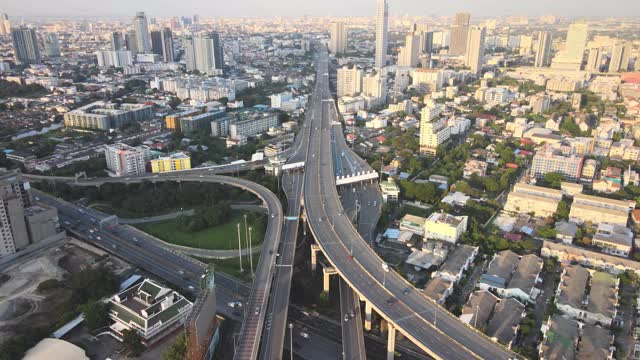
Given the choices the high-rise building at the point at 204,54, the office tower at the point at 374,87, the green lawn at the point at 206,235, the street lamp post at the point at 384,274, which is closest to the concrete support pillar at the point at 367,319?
the street lamp post at the point at 384,274

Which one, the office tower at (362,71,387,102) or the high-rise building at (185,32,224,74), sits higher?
the high-rise building at (185,32,224,74)

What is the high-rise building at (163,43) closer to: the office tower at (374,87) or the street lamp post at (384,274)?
the office tower at (374,87)

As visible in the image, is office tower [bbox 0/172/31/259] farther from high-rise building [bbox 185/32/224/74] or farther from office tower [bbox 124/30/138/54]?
office tower [bbox 124/30/138/54]

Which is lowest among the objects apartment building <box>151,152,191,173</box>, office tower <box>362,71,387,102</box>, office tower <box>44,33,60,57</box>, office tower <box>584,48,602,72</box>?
apartment building <box>151,152,191,173</box>

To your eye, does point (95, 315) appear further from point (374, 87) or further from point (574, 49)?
point (574, 49)

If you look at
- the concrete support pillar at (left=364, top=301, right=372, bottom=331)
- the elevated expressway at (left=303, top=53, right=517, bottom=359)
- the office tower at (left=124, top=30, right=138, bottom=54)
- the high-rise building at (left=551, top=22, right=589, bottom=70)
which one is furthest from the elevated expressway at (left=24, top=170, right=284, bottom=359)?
the high-rise building at (left=551, top=22, right=589, bottom=70)

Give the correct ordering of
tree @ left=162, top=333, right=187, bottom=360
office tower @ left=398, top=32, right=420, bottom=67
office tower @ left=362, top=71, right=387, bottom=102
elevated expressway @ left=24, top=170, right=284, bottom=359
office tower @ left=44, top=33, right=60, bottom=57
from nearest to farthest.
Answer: tree @ left=162, top=333, right=187, bottom=360
elevated expressway @ left=24, top=170, right=284, bottom=359
office tower @ left=362, top=71, right=387, bottom=102
office tower @ left=398, top=32, right=420, bottom=67
office tower @ left=44, top=33, right=60, bottom=57

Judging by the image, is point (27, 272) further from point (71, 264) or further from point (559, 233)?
point (559, 233)
